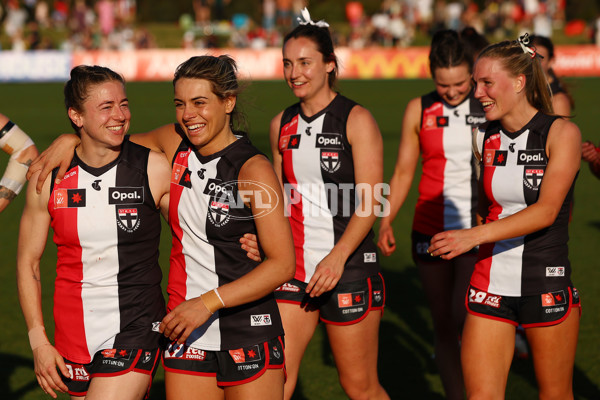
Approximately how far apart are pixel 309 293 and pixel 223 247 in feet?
3.65

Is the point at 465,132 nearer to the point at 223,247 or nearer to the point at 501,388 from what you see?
the point at 501,388

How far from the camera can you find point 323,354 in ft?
21.9

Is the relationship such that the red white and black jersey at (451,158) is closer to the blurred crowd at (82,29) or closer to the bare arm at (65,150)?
the bare arm at (65,150)

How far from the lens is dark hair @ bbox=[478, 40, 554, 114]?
416cm

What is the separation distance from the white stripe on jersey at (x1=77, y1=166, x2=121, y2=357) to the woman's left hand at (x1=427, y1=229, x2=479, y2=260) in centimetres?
157

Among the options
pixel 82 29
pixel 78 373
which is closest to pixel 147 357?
pixel 78 373

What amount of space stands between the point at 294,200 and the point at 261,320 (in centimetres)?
130

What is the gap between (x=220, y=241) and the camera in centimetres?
372

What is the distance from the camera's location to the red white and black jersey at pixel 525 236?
13.6ft

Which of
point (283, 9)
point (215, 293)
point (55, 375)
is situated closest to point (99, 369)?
point (55, 375)

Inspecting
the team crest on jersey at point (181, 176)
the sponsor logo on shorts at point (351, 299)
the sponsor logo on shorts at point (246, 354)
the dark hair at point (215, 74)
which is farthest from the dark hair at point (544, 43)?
the sponsor logo on shorts at point (246, 354)

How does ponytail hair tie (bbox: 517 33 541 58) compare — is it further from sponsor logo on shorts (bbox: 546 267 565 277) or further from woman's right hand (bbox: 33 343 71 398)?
woman's right hand (bbox: 33 343 71 398)

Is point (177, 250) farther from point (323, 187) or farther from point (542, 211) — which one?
point (542, 211)

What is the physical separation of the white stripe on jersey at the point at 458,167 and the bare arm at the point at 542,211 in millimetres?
1525
